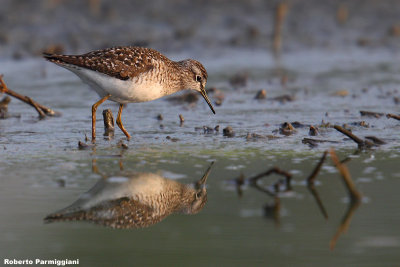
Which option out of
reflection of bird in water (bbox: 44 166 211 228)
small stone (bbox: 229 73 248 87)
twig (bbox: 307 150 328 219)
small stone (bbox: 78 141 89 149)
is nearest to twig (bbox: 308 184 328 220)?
twig (bbox: 307 150 328 219)

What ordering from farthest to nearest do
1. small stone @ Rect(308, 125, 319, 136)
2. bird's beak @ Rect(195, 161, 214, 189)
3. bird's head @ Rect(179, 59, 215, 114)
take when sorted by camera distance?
bird's head @ Rect(179, 59, 215, 114) < small stone @ Rect(308, 125, 319, 136) < bird's beak @ Rect(195, 161, 214, 189)

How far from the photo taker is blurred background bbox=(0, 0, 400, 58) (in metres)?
18.9

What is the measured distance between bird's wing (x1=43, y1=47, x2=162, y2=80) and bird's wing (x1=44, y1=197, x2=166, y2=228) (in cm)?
318

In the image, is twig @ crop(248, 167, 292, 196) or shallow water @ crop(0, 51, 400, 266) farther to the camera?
twig @ crop(248, 167, 292, 196)

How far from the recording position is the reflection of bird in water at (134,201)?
652cm

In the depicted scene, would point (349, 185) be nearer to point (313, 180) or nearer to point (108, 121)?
point (313, 180)

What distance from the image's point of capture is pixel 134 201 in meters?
6.98

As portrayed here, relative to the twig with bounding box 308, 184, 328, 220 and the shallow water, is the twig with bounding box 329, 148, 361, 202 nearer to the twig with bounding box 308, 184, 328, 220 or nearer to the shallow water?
the shallow water

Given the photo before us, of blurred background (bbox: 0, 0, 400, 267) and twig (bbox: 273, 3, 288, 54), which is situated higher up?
twig (bbox: 273, 3, 288, 54)

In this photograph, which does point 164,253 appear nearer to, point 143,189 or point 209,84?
point 143,189

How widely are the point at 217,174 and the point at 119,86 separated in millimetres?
2486

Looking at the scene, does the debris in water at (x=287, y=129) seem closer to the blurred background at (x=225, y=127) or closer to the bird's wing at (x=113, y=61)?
the blurred background at (x=225, y=127)

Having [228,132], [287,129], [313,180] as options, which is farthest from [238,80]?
[313,180]

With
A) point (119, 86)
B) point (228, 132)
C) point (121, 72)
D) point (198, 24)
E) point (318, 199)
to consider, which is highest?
point (198, 24)
